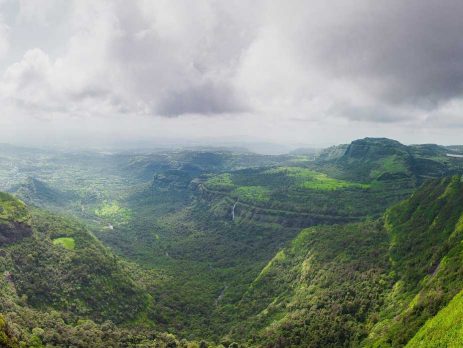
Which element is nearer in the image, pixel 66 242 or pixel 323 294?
pixel 323 294

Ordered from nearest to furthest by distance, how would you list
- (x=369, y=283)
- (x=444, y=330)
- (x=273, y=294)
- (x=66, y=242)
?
(x=444, y=330) < (x=369, y=283) < (x=273, y=294) < (x=66, y=242)

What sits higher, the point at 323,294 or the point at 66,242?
the point at 66,242

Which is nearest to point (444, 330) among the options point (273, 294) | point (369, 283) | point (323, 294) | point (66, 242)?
point (369, 283)

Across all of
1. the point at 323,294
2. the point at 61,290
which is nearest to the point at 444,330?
the point at 323,294

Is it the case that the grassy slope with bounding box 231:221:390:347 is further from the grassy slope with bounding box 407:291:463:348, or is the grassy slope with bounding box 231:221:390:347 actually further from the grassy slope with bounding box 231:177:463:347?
the grassy slope with bounding box 407:291:463:348

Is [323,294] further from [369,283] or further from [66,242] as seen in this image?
[66,242]

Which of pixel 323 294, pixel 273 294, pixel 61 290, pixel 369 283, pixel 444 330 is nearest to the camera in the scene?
pixel 444 330

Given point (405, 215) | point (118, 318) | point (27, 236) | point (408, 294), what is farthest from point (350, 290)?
point (27, 236)

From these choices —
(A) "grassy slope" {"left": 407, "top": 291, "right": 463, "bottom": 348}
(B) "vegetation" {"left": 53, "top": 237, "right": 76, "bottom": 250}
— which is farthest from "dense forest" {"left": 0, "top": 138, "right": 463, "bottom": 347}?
(B) "vegetation" {"left": 53, "top": 237, "right": 76, "bottom": 250}

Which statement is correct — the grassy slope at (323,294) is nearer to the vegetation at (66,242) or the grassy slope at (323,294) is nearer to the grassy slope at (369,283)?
the grassy slope at (369,283)

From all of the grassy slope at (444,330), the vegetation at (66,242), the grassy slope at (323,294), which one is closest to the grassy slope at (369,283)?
the grassy slope at (323,294)

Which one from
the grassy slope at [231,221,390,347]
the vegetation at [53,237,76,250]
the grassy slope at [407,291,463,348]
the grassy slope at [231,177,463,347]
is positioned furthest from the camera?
the vegetation at [53,237,76,250]

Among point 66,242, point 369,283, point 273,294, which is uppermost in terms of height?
point 369,283
